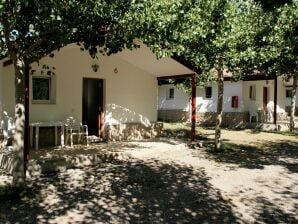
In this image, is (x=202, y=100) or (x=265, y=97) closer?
(x=265, y=97)

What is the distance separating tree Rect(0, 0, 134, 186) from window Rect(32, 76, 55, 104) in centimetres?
453

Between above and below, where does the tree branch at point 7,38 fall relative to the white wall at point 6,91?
above

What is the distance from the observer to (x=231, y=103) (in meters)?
25.5

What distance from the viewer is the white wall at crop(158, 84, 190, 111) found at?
1153 inches

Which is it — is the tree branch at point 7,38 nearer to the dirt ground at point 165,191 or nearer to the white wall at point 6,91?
the dirt ground at point 165,191

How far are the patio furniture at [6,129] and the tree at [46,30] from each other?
409 centimetres

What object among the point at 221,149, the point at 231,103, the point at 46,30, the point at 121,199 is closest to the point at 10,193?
the point at 121,199

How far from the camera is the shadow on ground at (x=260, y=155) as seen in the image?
11316 mm

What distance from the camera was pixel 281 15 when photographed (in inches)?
612

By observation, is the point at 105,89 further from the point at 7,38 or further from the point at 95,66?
the point at 7,38

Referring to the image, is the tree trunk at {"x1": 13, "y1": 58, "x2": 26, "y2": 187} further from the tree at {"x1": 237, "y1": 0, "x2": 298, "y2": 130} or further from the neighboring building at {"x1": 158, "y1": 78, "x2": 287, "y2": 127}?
the neighboring building at {"x1": 158, "y1": 78, "x2": 287, "y2": 127}

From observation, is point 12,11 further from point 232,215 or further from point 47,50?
point 232,215

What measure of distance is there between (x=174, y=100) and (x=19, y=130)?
22933 millimetres

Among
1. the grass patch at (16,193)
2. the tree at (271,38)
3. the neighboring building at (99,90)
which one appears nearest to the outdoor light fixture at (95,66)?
the neighboring building at (99,90)
